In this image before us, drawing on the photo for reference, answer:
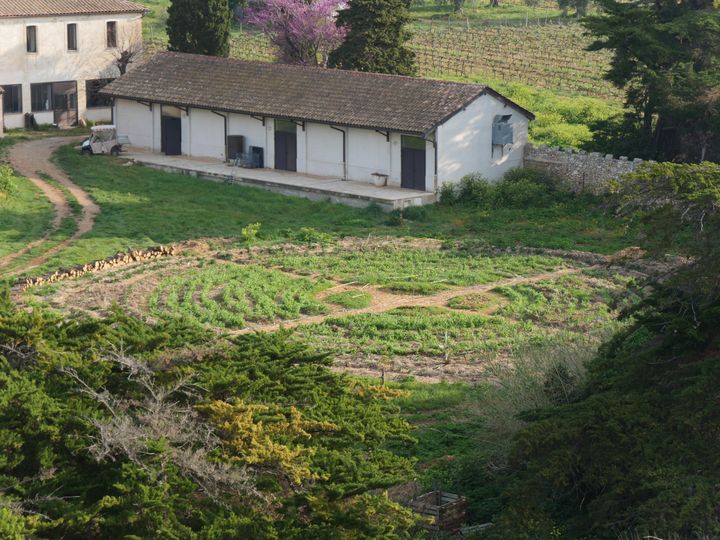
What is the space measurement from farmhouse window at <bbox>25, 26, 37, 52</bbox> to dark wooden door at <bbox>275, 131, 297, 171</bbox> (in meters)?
14.7

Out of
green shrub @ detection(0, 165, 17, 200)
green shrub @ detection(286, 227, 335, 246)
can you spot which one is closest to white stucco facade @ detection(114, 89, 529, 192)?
green shrub @ detection(286, 227, 335, 246)

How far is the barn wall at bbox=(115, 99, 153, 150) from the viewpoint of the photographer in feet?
184

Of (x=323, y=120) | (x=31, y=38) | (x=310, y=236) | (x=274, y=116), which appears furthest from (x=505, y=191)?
(x=31, y=38)

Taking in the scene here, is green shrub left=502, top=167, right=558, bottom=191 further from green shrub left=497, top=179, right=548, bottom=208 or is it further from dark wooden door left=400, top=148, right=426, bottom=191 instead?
dark wooden door left=400, top=148, right=426, bottom=191

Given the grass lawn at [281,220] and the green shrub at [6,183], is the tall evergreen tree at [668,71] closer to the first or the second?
the grass lawn at [281,220]

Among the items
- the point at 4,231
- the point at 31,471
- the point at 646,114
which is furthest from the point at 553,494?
the point at 646,114

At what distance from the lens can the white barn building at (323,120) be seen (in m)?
47.9

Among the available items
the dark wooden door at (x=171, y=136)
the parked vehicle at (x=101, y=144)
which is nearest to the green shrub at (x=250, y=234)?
the dark wooden door at (x=171, y=136)

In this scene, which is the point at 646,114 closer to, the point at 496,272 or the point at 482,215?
the point at 482,215

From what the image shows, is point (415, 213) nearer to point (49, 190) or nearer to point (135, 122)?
point (49, 190)

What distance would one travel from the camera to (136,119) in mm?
56406

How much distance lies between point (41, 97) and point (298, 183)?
1777 cm

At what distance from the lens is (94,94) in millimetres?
62812

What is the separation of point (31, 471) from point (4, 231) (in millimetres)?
24758
